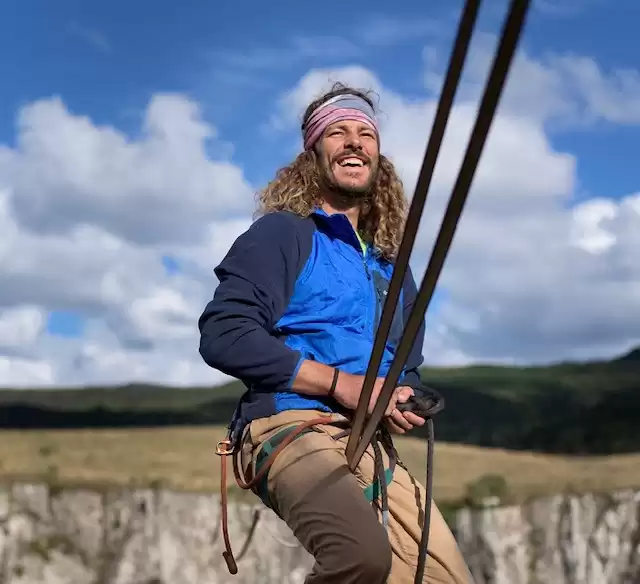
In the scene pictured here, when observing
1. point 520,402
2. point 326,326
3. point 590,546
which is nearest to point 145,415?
point 520,402

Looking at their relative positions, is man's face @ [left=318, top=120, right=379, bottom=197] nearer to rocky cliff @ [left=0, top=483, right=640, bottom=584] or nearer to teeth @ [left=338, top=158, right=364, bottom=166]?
teeth @ [left=338, top=158, right=364, bottom=166]

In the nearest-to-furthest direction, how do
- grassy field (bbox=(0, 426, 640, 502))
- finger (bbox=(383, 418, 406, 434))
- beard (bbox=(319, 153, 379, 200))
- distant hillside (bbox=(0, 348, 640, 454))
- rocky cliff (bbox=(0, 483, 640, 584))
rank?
finger (bbox=(383, 418, 406, 434))
beard (bbox=(319, 153, 379, 200))
rocky cliff (bbox=(0, 483, 640, 584))
grassy field (bbox=(0, 426, 640, 502))
distant hillside (bbox=(0, 348, 640, 454))

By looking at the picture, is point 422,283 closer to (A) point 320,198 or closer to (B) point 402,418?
(B) point 402,418

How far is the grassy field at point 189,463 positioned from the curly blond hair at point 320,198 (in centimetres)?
472

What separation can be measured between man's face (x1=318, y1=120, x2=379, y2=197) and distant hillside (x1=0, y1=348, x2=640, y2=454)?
564 centimetres

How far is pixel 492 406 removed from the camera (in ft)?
26.3

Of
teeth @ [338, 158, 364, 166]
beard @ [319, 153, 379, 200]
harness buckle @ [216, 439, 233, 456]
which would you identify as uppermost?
teeth @ [338, 158, 364, 166]

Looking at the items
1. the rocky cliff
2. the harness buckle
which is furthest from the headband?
the rocky cliff

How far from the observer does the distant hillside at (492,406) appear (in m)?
7.54

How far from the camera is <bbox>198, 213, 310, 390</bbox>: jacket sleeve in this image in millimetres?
1998

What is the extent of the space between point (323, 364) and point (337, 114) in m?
0.78

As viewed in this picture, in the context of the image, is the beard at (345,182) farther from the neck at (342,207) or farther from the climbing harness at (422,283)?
the climbing harness at (422,283)

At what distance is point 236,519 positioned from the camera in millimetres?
7414

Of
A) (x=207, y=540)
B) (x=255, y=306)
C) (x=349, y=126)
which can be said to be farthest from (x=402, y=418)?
(x=207, y=540)
